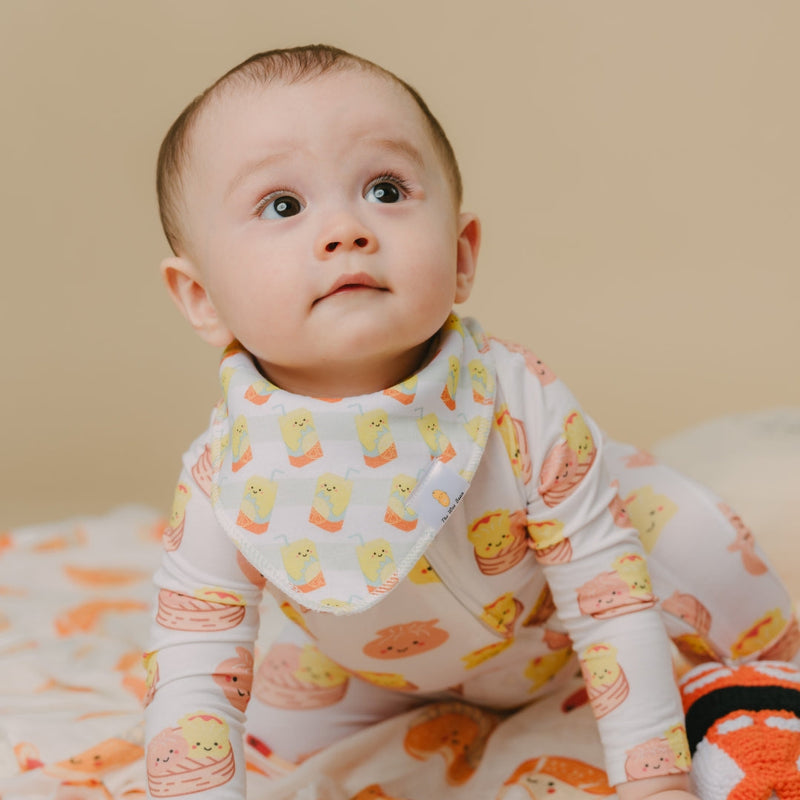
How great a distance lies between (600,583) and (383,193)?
38 cm

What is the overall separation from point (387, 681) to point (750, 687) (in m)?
0.35

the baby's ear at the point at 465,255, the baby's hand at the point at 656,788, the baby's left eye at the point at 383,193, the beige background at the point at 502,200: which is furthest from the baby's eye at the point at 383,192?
the beige background at the point at 502,200

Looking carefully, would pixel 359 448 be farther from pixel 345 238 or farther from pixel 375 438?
pixel 345 238

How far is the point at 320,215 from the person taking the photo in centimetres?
93

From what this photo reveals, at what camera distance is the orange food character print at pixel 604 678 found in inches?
37.9

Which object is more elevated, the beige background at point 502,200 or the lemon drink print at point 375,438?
the beige background at point 502,200

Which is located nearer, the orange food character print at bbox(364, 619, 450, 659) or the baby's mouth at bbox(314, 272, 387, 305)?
the baby's mouth at bbox(314, 272, 387, 305)

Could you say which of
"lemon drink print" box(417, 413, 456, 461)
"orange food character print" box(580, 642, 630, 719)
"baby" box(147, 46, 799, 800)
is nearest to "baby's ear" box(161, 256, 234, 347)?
"baby" box(147, 46, 799, 800)

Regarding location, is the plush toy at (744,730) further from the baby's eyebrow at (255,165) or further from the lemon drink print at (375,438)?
the baby's eyebrow at (255,165)

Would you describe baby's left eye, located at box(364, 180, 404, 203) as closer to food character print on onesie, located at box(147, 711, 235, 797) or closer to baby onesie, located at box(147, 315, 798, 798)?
baby onesie, located at box(147, 315, 798, 798)

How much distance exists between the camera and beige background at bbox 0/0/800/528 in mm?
2229

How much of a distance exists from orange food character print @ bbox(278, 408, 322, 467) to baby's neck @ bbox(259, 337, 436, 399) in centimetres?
5

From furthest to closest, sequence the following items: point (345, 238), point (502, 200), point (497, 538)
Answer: point (502, 200) < point (497, 538) < point (345, 238)

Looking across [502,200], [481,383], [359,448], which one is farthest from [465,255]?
[502,200]
